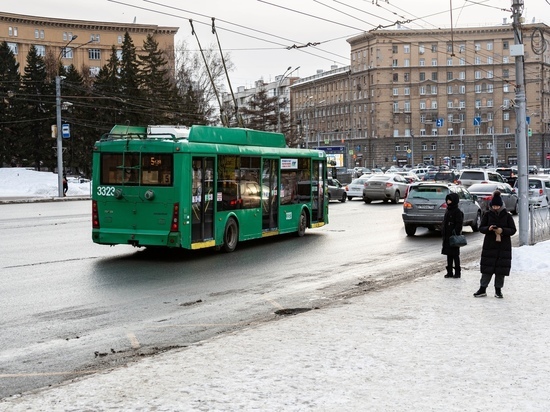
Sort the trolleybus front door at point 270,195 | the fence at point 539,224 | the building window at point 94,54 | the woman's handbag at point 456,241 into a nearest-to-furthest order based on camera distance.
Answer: the woman's handbag at point 456,241, the fence at point 539,224, the trolleybus front door at point 270,195, the building window at point 94,54

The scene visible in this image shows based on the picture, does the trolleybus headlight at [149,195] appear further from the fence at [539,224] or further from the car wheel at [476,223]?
the car wheel at [476,223]

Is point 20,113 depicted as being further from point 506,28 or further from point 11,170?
point 506,28

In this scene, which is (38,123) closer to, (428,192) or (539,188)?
(539,188)

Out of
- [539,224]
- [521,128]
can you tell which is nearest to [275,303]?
[521,128]

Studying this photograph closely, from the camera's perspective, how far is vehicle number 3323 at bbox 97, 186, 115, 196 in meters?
17.0

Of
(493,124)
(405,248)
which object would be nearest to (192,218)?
(405,248)

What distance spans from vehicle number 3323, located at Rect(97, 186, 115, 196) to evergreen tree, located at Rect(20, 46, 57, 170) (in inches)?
2377

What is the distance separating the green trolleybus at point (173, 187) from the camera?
1653cm

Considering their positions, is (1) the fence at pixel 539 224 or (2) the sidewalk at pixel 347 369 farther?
(1) the fence at pixel 539 224

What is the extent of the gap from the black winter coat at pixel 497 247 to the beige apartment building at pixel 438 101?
122716mm

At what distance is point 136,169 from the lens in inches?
668

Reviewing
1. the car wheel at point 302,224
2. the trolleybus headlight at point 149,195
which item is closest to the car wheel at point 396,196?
the car wheel at point 302,224

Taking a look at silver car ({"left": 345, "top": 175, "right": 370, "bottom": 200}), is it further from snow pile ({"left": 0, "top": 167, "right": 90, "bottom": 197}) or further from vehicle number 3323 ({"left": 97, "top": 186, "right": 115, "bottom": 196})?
vehicle number 3323 ({"left": 97, "top": 186, "right": 115, "bottom": 196})

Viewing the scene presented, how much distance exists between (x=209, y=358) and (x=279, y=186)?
43.8 ft
